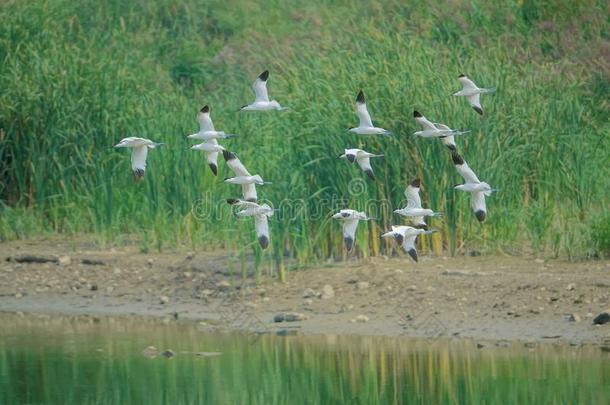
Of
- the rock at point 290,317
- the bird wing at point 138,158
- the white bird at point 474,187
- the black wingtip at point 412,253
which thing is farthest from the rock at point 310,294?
the bird wing at point 138,158

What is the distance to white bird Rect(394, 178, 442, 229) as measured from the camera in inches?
484

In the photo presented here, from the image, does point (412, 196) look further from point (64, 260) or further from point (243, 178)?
point (64, 260)

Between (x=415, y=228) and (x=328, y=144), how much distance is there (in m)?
1.45

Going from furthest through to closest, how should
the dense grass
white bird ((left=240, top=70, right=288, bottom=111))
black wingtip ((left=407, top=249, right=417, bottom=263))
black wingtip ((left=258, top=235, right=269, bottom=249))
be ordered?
the dense grass, white bird ((left=240, top=70, right=288, bottom=111)), black wingtip ((left=258, top=235, right=269, bottom=249)), black wingtip ((left=407, top=249, right=417, bottom=263))

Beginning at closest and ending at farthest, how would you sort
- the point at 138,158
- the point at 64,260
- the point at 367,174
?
the point at 367,174 → the point at 138,158 → the point at 64,260

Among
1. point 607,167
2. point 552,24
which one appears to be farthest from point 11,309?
point 552,24

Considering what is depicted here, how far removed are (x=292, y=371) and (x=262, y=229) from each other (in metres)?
1.86

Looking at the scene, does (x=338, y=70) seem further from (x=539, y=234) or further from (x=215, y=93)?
(x=215, y=93)

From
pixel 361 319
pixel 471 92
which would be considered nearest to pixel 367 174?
pixel 471 92

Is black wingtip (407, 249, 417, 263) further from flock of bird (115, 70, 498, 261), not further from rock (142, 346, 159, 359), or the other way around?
rock (142, 346, 159, 359)

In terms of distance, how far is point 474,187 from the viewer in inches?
487

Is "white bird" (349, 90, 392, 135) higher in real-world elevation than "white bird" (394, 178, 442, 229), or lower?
higher

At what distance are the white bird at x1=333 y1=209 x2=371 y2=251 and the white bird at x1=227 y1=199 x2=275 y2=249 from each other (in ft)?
1.79

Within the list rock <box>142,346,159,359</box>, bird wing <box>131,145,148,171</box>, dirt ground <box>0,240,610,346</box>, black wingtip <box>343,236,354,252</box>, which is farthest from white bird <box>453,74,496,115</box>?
rock <box>142,346,159,359</box>
